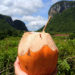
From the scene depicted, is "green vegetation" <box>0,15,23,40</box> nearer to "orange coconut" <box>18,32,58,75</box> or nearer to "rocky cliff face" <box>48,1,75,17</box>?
"orange coconut" <box>18,32,58,75</box>

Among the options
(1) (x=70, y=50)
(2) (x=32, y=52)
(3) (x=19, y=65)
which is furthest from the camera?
(1) (x=70, y=50)

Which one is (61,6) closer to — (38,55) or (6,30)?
(6,30)

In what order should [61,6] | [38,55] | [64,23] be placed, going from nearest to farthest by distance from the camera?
[38,55], [64,23], [61,6]

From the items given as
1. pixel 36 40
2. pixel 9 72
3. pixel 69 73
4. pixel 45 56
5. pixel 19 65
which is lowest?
pixel 69 73

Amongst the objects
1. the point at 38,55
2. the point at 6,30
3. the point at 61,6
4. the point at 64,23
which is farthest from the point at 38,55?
the point at 61,6

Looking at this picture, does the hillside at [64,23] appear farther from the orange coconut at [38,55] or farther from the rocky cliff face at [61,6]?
the orange coconut at [38,55]

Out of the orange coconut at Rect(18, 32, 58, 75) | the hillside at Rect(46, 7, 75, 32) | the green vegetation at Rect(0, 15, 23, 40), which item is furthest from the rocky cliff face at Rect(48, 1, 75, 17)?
the orange coconut at Rect(18, 32, 58, 75)

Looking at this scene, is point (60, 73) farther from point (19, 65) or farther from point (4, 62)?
point (19, 65)

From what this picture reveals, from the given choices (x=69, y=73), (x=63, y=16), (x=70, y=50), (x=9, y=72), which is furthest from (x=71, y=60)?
(x=63, y=16)
